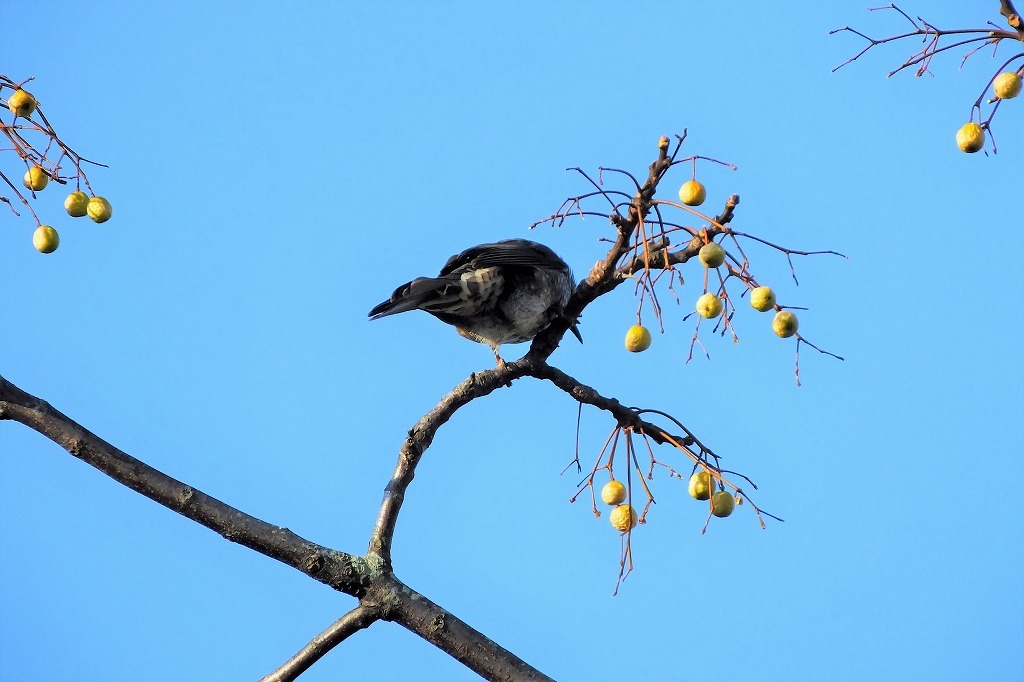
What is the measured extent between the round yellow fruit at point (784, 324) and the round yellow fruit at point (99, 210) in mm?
2576

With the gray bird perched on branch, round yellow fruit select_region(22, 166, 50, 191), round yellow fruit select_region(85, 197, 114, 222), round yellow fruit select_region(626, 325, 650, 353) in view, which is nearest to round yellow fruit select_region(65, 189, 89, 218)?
round yellow fruit select_region(85, 197, 114, 222)

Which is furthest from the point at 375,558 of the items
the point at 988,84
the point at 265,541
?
the point at 988,84

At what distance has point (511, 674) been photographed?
3660 mm

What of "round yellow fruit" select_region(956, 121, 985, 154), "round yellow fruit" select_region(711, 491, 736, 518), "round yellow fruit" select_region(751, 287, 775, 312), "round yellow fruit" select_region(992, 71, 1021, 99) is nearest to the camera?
"round yellow fruit" select_region(992, 71, 1021, 99)

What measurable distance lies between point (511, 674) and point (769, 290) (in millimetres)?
1608

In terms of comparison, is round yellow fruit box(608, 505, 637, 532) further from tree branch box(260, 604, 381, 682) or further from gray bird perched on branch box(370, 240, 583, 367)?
gray bird perched on branch box(370, 240, 583, 367)

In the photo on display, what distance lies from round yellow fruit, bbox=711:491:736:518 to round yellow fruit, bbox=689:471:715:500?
3cm

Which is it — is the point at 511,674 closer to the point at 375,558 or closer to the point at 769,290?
the point at 375,558

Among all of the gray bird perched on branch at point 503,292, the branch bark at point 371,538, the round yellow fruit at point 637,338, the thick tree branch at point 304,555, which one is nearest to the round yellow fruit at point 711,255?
the branch bark at point 371,538

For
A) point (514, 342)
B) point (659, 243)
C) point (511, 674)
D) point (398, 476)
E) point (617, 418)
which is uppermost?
point (514, 342)

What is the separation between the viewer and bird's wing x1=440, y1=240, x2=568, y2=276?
548 centimetres

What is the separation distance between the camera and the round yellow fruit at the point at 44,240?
407 centimetres

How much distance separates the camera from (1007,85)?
329 centimetres

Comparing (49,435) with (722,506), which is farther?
(722,506)
